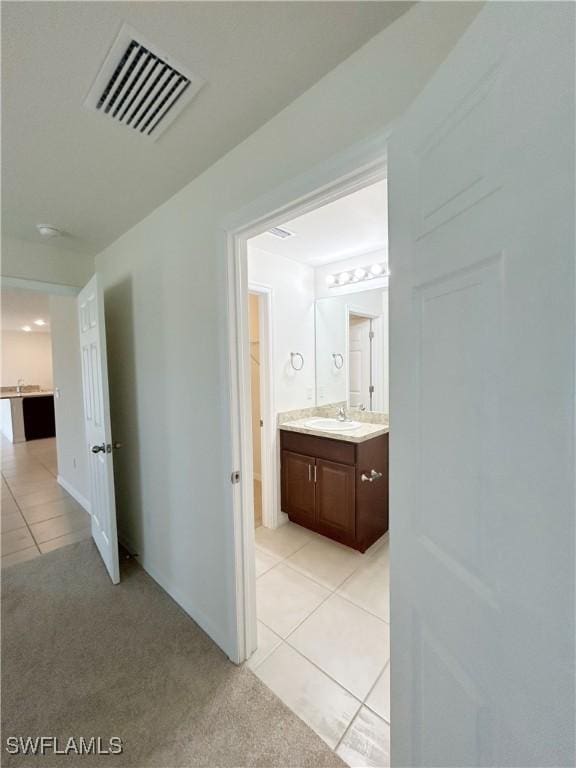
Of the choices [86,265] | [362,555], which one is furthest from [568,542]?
[86,265]

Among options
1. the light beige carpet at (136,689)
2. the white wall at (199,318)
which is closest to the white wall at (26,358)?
the white wall at (199,318)

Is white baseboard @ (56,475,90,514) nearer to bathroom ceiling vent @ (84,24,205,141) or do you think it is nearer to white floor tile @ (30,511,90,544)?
white floor tile @ (30,511,90,544)

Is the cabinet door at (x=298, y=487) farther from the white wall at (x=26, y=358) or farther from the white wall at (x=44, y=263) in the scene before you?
the white wall at (x=26, y=358)

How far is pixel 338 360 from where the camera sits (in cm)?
299

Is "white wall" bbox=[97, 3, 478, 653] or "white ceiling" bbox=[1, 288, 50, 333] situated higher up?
"white ceiling" bbox=[1, 288, 50, 333]

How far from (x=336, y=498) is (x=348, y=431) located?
0.52m

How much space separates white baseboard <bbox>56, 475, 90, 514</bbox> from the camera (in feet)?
10.2

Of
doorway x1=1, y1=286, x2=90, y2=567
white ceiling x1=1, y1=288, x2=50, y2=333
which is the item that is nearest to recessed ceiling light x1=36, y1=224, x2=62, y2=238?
doorway x1=1, y1=286, x2=90, y2=567

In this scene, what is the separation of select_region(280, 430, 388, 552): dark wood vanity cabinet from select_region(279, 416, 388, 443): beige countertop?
41 millimetres

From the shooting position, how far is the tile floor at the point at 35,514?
2480 mm

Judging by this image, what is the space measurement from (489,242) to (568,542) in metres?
0.47

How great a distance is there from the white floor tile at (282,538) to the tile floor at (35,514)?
154 cm

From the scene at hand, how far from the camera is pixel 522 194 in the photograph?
0.46m

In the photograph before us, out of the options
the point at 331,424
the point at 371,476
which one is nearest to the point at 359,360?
the point at 331,424
